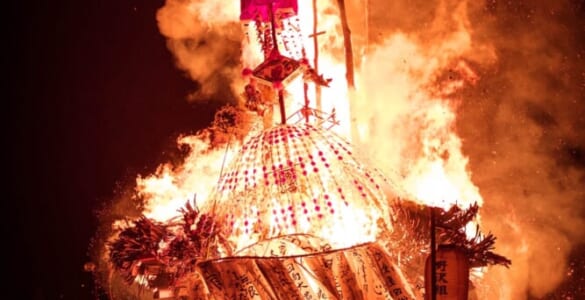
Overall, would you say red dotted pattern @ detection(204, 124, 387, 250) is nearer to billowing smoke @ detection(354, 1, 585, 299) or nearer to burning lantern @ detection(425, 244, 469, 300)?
burning lantern @ detection(425, 244, 469, 300)

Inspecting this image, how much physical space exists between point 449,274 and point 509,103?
3502mm

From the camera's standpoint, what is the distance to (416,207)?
4898mm

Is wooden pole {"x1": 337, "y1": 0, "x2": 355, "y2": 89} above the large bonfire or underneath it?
above

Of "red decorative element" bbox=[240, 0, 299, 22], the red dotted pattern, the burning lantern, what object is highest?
"red decorative element" bbox=[240, 0, 299, 22]

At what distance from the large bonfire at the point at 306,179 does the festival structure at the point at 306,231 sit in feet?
0.04

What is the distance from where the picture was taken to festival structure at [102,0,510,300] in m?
4.24

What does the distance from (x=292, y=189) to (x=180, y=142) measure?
2.72 m

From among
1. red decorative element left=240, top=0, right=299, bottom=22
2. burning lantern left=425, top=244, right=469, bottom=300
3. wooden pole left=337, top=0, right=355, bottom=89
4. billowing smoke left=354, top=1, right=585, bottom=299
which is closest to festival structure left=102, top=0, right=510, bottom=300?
burning lantern left=425, top=244, right=469, bottom=300

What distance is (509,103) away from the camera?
710cm

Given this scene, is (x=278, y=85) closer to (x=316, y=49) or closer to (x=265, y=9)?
(x=265, y=9)

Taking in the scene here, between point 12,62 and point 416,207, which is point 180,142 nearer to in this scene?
point 12,62

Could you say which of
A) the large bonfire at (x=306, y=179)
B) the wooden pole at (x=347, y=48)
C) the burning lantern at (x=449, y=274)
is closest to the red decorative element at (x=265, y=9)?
the large bonfire at (x=306, y=179)

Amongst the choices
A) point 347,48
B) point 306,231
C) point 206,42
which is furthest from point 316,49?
point 306,231

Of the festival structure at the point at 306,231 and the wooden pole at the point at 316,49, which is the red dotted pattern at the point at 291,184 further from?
the wooden pole at the point at 316,49
